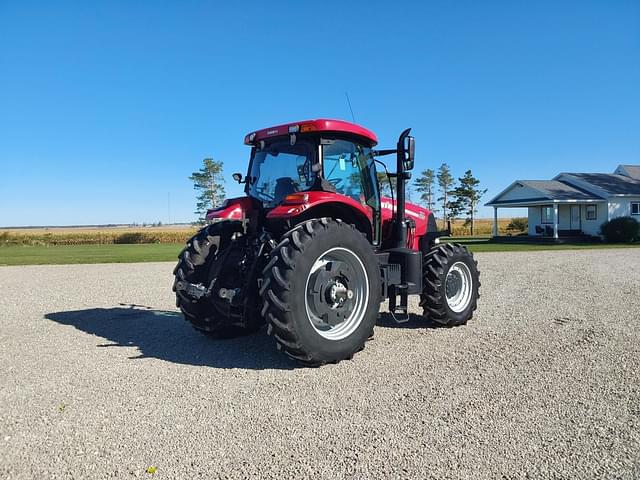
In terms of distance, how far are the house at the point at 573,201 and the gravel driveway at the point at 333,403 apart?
27.3m

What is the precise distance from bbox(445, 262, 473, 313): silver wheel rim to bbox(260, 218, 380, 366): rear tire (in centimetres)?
202

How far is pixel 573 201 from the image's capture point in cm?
3058

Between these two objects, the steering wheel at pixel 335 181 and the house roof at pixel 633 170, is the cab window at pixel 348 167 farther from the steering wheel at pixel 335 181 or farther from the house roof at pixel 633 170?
the house roof at pixel 633 170

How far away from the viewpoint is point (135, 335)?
665cm

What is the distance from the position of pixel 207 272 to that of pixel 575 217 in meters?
33.6

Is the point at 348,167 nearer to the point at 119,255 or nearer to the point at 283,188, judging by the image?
the point at 283,188

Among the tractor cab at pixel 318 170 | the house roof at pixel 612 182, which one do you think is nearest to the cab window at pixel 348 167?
the tractor cab at pixel 318 170

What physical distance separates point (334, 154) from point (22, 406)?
12.6 ft

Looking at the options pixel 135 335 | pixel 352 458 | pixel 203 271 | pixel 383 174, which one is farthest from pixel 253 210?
pixel 352 458

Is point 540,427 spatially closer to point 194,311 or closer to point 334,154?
point 334,154

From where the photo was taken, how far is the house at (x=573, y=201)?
3125 centimetres

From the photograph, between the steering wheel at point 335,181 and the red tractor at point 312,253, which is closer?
Result: the red tractor at point 312,253

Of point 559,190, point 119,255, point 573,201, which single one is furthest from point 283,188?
point 559,190

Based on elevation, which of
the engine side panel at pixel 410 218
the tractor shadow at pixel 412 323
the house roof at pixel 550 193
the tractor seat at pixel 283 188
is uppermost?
the house roof at pixel 550 193
